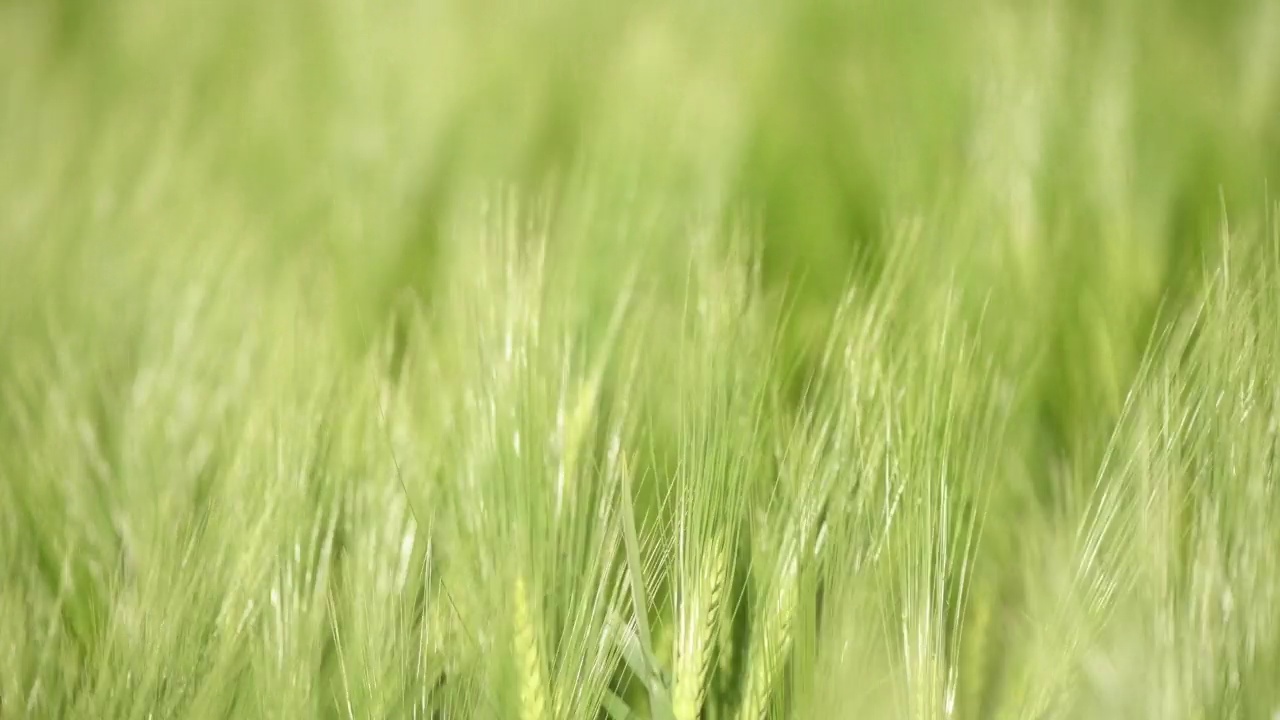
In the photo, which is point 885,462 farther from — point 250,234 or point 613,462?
point 250,234

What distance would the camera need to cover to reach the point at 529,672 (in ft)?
1.28

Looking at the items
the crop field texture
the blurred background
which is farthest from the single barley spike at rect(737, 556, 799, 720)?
the blurred background

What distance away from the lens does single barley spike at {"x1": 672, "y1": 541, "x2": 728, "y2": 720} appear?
385 millimetres

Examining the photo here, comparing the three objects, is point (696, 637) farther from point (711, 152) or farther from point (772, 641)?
point (711, 152)

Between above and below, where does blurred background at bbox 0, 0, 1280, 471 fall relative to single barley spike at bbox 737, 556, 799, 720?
above

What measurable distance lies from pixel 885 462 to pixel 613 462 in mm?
134

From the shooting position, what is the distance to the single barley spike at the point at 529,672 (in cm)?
39

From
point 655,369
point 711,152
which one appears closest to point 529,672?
point 655,369

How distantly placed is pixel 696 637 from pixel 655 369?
0.16 m

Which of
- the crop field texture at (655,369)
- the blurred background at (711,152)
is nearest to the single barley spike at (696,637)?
the crop field texture at (655,369)

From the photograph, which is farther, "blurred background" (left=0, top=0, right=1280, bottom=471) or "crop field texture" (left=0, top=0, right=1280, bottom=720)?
"blurred background" (left=0, top=0, right=1280, bottom=471)

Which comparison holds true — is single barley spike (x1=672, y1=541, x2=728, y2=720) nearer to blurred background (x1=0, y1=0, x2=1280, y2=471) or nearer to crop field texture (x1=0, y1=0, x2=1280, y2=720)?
crop field texture (x1=0, y1=0, x2=1280, y2=720)

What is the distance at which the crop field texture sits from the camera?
40 centimetres

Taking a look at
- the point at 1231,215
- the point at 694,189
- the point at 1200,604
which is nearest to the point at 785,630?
the point at 1200,604
